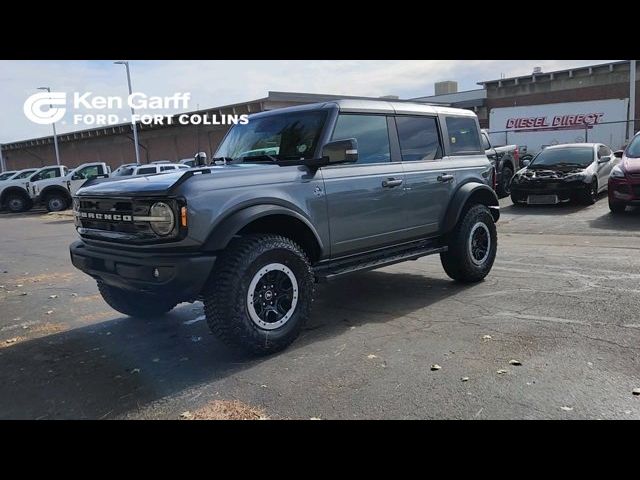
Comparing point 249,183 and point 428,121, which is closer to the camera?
point 249,183

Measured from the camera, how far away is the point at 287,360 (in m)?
4.15

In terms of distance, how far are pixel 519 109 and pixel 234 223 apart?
2767cm

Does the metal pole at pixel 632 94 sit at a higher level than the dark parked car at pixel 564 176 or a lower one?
higher

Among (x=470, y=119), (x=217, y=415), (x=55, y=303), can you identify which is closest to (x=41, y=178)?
(x=55, y=303)

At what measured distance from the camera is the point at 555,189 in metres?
12.2

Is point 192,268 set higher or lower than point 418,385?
higher

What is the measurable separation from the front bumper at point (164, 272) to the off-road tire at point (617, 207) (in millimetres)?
9318

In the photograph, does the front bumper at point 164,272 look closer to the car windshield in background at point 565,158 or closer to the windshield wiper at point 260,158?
the windshield wiper at point 260,158

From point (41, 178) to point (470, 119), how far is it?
21500 millimetres

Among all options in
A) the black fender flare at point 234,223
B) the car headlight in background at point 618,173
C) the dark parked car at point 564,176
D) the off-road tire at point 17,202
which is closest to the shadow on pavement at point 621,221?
the car headlight in background at point 618,173

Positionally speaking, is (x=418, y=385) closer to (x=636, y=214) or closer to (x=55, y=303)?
(x=55, y=303)

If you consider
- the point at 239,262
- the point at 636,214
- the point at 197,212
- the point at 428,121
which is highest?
the point at 428,121

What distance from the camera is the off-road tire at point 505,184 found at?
→ 15.3 metres

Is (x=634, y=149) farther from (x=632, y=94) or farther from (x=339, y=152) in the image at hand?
(x=632, y=94)
